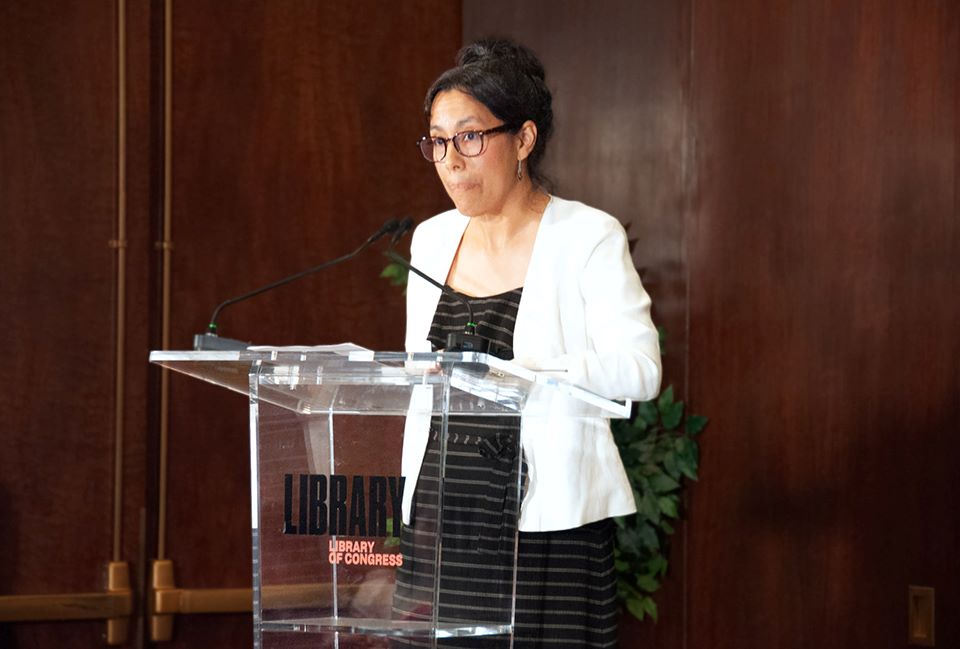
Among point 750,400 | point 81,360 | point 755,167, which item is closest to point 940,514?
point 750,400

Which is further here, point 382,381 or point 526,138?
point 526,138

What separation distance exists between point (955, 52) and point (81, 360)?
2.86m

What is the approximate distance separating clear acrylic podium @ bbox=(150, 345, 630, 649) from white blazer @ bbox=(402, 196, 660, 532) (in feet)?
1.06

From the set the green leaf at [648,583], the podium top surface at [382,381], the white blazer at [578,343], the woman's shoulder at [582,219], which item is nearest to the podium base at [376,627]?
the podium top surface at [382,381]

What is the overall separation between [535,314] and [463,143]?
1.22 ft

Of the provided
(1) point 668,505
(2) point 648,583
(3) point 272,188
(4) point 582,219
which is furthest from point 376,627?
(3) point 272,188

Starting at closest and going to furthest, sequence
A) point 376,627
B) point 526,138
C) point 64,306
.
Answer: point 376,627
point 526,138
point 64,306

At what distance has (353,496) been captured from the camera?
64.9 inches

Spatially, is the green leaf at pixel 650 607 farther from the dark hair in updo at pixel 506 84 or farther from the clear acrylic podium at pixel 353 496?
the clear acrylic podium at pixel 353 496

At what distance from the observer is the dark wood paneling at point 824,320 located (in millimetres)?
3291

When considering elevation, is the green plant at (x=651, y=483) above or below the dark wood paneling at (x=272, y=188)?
below

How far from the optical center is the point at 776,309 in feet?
11.5

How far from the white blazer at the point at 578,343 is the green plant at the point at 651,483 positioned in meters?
1.43

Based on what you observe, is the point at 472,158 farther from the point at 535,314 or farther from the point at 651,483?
the point at 651,483
